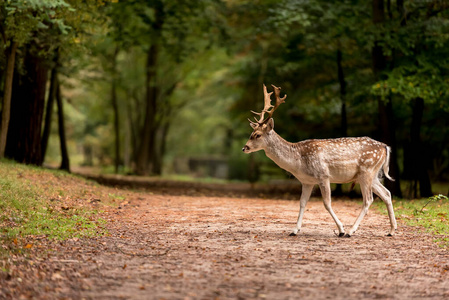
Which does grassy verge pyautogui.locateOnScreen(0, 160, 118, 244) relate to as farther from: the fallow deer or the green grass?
the fallow deer

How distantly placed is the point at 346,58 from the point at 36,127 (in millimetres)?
10713

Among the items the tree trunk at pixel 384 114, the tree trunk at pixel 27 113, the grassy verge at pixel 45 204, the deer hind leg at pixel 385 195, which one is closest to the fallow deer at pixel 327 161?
the deer hind leg at pixel 385 195

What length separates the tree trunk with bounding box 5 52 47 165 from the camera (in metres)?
17.4

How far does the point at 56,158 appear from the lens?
46750mm

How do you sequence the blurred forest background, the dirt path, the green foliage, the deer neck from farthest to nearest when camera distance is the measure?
the blurred forest background < the green foliage < the deer neck < the dirt path

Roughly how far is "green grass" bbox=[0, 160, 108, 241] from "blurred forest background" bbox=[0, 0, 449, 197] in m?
1.91

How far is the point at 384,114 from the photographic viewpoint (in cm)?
1823

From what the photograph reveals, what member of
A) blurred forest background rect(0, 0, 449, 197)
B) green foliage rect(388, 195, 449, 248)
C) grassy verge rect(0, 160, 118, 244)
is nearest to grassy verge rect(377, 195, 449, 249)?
green foliage rect(388, 195, 449, 248)

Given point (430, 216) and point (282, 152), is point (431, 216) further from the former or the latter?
point (282, 152)

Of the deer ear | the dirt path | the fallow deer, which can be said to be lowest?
the dirt path

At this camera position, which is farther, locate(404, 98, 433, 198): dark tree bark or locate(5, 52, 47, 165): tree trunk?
locate(404, 98, 433, 198): dark tree bark

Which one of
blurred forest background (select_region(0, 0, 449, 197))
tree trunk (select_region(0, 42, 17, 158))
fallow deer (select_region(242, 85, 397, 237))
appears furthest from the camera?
blurred forest background (select_region(0, 0, 449, 197))

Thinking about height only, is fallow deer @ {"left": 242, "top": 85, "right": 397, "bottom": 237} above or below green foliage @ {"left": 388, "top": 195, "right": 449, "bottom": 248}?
above

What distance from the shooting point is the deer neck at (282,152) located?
10109 millimetres
